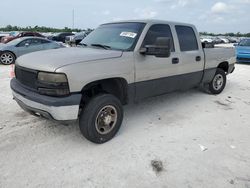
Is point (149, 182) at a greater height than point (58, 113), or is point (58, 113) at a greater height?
point (58, 113)

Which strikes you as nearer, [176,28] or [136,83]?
[136,83]

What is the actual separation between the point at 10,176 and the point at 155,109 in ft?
10.2

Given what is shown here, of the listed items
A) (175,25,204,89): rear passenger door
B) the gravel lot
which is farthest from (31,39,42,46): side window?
(175,25,204,89): rear passenger door

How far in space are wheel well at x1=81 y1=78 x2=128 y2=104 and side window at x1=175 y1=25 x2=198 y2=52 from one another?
1.69 m

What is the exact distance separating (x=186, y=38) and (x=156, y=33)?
1.02 metres

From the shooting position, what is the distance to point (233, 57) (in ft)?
21.2

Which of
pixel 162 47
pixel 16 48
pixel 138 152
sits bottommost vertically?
pixel 138 152

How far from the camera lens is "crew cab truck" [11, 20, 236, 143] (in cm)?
292

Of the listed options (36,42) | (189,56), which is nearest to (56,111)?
(189,56)

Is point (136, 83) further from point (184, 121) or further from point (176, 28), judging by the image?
point (176, 28)

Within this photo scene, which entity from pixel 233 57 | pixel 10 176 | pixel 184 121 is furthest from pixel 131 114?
pixel 233 57

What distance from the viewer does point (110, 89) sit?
3.69m

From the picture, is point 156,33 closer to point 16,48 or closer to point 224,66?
point 224,66

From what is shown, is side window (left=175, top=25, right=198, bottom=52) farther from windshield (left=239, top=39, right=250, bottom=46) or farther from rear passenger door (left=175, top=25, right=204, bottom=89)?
windshield (left=239, top=39, right=250, bottom=46)
